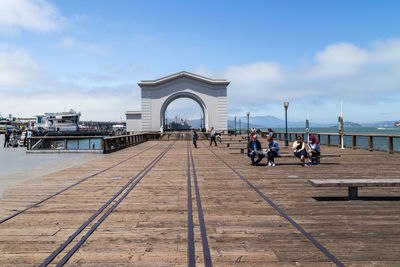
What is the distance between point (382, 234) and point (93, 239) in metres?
4.68

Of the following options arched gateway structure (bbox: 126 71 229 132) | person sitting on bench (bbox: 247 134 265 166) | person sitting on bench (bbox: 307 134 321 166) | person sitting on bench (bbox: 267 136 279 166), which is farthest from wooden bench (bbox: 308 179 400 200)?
arched gateway structure (bbox: 126 71 229 132)

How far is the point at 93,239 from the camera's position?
4730 mm

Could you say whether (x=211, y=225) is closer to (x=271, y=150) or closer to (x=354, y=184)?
(x=354, y=184)

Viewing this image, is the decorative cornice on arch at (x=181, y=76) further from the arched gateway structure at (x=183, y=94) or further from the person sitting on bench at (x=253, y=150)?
the person sitting on bench at (x=253, y=150)

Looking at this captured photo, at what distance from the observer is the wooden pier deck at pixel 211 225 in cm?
405

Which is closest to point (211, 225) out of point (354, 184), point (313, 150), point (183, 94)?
point (354, 184)

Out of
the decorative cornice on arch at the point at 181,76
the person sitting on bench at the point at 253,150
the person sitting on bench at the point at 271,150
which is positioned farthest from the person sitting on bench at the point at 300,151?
the decorative cornice on arch at the point at 181,76

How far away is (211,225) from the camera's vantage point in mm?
5301

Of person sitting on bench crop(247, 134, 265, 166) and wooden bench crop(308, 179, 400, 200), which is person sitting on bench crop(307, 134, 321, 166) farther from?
wooden bench crop(308, 179, 400, 200)

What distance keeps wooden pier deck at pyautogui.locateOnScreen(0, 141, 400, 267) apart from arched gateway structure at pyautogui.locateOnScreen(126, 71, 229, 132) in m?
49.2

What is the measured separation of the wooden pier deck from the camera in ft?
13.3

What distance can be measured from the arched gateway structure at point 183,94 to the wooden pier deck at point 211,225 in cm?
4921

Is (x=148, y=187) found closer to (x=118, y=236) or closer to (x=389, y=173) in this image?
(x=118, y=236)

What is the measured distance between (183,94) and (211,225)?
54.5 metres
